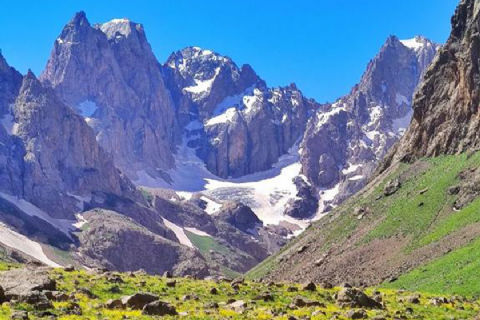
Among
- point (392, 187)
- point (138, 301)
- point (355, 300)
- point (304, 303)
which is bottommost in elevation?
point (138, 301)

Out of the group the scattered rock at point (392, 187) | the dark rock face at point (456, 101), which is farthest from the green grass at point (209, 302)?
the dark rock face at point (456, 101)

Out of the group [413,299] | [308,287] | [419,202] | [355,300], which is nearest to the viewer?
[355,300]

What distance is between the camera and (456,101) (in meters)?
184

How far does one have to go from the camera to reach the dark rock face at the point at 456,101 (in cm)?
17225

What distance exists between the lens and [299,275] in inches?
5674

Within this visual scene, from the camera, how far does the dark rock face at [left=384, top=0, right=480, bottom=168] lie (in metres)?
172

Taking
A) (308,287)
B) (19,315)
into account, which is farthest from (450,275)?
(19,315)

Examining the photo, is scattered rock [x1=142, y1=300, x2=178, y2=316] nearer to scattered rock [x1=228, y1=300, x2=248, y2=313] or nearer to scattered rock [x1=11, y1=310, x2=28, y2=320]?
scattered rock [x1=228, y1=300, x2=248, y2=313]

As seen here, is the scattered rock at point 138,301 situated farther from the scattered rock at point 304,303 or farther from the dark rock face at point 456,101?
the dark rock face at point 456,101

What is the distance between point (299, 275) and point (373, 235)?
19.4 meters

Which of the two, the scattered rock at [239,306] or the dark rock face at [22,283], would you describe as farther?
the scattered rock at [239,306]

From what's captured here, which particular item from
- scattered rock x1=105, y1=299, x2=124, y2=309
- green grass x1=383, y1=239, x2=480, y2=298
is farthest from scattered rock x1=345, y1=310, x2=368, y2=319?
green grass x1=383, y1=239, x2=480, y2=298

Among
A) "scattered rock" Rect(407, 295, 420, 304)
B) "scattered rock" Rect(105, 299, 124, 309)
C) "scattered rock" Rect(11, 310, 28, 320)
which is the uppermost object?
"scattered rock" Rect(407, 295, 420, 304)

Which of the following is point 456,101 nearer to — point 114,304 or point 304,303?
point 304,303
